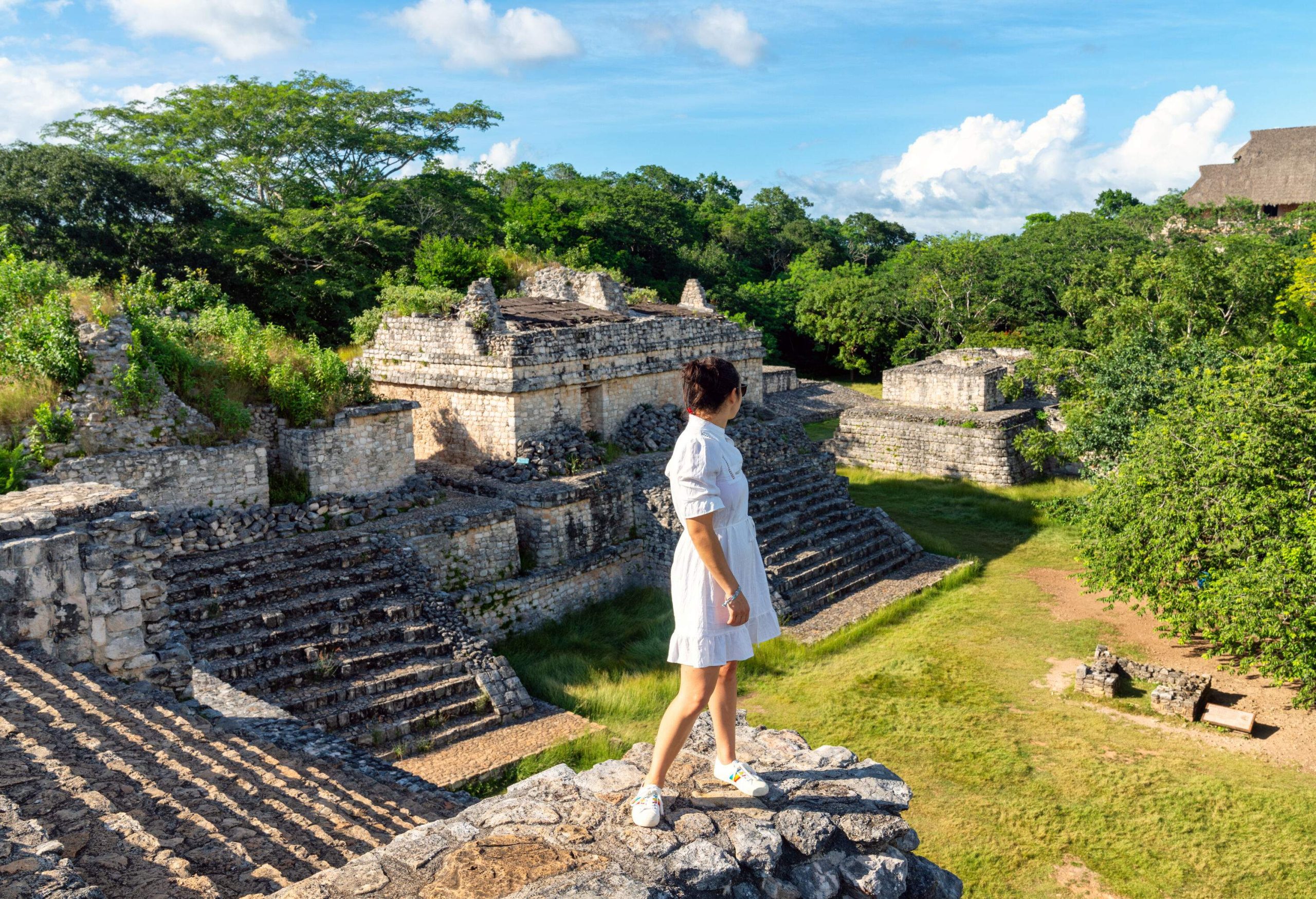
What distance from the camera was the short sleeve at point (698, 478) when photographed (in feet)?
13.0

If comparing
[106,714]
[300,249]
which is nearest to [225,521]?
[106,714]

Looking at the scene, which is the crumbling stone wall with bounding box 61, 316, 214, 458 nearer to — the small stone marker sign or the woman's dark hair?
the woman's dark hair

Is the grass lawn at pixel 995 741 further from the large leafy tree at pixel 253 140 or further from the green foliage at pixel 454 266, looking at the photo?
the large leafy tree at pixel 253 140

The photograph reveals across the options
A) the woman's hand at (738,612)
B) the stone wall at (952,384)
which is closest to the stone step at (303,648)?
the woman's hand at (738,612)

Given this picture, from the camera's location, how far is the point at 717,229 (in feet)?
149

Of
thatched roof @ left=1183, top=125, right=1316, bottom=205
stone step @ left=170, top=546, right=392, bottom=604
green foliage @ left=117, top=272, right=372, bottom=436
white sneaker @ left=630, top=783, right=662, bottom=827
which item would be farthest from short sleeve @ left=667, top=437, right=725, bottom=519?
thatched roof @ left=1183, top=125, right=1316, bottom=205

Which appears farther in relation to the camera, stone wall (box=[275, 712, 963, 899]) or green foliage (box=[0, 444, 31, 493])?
green foliage (box=[0, 444, 31, 493])

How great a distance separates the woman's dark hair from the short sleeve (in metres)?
0.21

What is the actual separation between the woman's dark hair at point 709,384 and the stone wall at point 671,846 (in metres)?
1.82

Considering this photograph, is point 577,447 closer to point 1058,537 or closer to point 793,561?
point 793,561

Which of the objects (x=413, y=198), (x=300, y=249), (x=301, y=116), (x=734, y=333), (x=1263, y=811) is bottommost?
(x=1263, y=811)

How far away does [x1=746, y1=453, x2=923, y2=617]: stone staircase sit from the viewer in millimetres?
13008

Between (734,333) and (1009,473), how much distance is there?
7003 millimetres

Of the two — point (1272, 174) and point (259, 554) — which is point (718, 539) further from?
point (1272, 174)
